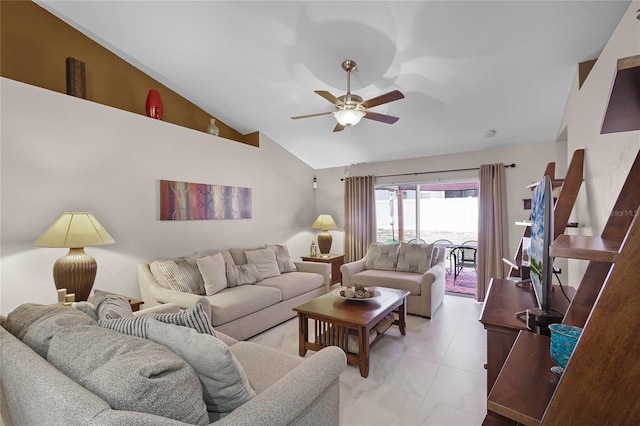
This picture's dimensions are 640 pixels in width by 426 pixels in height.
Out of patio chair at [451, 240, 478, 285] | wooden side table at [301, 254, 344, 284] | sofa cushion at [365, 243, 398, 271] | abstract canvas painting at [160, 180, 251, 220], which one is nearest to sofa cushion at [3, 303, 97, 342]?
abstract canvas painting at [160, 180, 251, 220]

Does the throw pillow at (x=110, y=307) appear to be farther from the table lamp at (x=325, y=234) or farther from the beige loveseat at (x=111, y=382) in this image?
the table lamp at (x=325, y=234)

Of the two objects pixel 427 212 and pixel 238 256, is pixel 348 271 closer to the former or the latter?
pixel 238 256

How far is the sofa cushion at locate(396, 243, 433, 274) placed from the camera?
4.11 m

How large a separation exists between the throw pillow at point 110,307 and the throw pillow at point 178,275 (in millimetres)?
1249

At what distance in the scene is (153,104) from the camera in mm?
3314

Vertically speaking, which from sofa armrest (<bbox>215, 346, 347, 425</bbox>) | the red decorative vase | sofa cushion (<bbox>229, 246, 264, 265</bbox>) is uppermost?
the red decorative vase

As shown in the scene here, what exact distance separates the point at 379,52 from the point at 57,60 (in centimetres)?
296

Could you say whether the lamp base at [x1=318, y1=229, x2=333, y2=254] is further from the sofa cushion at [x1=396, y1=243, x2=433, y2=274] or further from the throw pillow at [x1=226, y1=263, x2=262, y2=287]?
the throw pillow at [x1=226, y1=263, x2=262, y2=287]

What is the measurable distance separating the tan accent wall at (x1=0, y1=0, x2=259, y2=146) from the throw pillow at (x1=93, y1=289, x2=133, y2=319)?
2234mm

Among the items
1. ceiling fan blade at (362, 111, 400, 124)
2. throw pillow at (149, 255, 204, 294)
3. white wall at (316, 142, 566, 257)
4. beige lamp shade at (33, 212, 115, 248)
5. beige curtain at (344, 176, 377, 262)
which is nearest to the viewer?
beige lamp shade at (33, 212, 115, 248)

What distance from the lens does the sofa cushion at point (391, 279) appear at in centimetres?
367

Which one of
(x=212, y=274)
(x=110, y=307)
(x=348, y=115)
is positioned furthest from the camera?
(x=212, y=274)

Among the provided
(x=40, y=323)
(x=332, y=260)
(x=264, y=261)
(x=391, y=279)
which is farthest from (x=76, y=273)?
(x=332, y=260)

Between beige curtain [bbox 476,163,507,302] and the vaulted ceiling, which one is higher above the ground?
the vaulted ceiling
